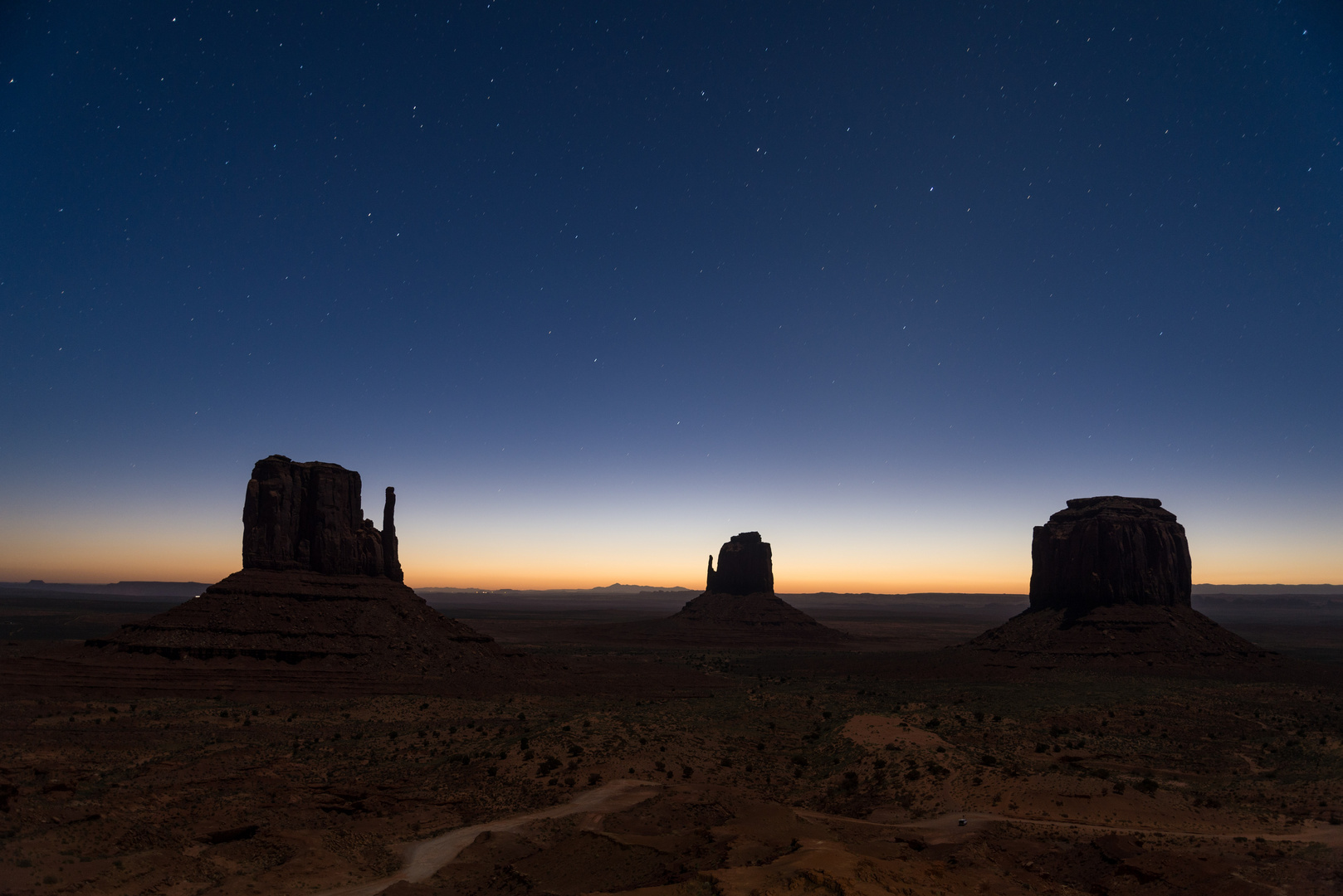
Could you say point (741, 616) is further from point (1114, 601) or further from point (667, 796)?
point (667, 796)

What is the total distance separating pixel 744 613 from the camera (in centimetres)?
13125

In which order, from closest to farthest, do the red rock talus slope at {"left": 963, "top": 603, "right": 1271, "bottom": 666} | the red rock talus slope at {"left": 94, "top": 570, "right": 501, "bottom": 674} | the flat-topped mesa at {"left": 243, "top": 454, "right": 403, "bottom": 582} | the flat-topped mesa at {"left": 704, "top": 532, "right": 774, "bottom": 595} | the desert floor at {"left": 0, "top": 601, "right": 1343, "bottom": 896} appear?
the desert floor at {"left": 0, "top": 601, "right": 1343, "bottom": 896}
the red rock talus slope at {"left": 94, "top": 570, "right": 501, "bottom": 674}
the flat-topped mesa at {"left": 243, "top": 454, "right": 403, "bottom": 582}
the red rock talus slope at {"left": 963, "top": 603, "right": 1271, "bottom": 666}
the flat-topped mesa at {"left": 704, "top": 532, "right": 774, "bottom": 595}

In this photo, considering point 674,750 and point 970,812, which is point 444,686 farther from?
point 970,812

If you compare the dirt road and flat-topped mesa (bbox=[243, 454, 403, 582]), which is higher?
flat-topped mesa (bbox=[243, 454, 403, 582])

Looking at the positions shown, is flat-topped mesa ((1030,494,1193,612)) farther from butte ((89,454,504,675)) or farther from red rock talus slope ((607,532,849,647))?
butte ((89,454,504,675))

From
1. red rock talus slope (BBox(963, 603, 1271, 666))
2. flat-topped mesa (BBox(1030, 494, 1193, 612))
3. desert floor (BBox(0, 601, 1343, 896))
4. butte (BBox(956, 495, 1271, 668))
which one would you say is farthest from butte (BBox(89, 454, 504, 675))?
flat-topped mesa (BBox(1030, 494, 1193, 612))

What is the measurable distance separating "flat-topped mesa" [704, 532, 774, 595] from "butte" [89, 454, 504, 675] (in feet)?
276

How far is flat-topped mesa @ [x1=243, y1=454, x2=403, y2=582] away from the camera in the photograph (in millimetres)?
62719

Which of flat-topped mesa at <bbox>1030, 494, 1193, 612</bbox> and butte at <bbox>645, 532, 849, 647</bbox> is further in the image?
butte at <bbox>645, 532, 849, 647</bbox>

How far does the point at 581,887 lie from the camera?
60.2 feet

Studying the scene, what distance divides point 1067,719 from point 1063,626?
1641 inches

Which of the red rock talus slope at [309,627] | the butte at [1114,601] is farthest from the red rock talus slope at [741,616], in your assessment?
the red rock talus slope at [309,627]

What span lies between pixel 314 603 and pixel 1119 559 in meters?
85.1

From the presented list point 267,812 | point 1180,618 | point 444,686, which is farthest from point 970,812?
point 1180,618
